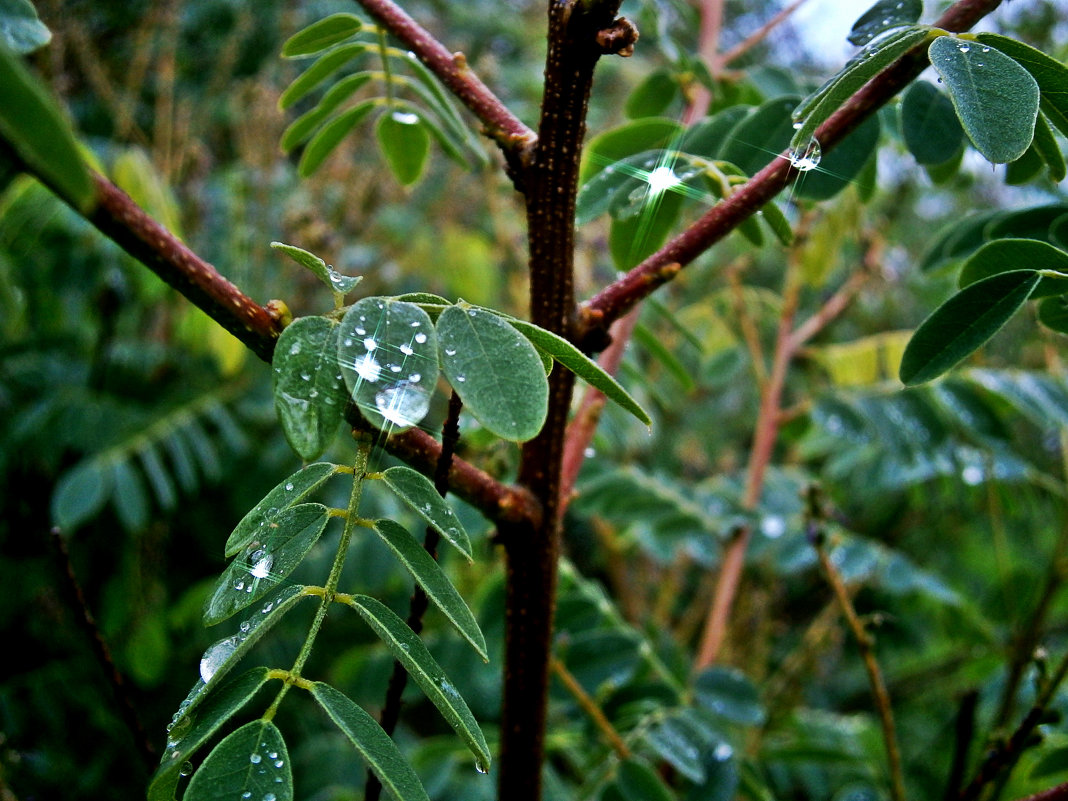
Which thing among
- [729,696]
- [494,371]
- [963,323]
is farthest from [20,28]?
[729,696]

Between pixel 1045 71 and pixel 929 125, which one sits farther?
pixel 929 125

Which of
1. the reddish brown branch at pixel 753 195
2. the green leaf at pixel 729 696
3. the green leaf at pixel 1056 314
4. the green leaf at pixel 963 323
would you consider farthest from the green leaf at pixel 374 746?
the green leaf at pixel 729 696

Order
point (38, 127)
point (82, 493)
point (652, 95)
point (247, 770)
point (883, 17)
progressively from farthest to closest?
point (82, 493)
point (652, 95)
point (883, 17)
point (247, 770)
point (38, 127)

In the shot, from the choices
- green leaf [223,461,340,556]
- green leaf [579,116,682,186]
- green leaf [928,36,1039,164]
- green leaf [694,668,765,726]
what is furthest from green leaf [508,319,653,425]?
green leaf [694,668,765,726]


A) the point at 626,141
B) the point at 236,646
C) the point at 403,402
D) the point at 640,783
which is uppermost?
the point at 626,141

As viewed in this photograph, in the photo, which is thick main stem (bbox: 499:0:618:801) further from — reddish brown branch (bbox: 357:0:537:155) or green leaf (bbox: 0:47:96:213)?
green leaf (bbox: 0:47:96:213)

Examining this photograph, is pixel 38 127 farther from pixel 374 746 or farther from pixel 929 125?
pixel 929 125
